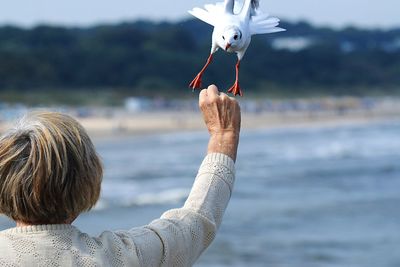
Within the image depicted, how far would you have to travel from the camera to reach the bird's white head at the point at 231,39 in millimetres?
2288

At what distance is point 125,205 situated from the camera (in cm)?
1850

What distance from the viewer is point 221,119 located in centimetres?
262

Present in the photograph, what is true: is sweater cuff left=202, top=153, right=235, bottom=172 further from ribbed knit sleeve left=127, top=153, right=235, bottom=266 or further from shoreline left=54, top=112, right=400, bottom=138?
shoreline left=54, top=112, right=400, bottom=138

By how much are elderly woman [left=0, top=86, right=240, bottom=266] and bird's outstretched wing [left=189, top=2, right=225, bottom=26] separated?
37 cm

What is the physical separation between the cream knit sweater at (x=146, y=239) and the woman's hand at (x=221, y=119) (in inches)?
1.0

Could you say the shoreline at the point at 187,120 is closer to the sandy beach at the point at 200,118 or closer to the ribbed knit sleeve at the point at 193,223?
the sandy beach at the point at 200,118

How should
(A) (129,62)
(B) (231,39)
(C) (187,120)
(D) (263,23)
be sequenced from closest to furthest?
(B) (231,39), (D) (263,23), (C) (187,120), (A) (129,62)

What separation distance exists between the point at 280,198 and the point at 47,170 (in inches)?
721

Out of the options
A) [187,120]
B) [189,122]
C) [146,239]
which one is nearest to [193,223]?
[146,239]

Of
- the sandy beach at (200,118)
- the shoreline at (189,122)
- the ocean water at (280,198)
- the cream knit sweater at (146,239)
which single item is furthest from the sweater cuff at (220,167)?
the shoreline at (189,122)

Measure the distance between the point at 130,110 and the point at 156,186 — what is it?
101 ft

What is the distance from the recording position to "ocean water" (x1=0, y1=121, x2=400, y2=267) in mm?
13739

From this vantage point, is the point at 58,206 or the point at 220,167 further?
the point at 220,167

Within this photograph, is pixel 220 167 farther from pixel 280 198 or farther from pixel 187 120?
pixel 187 120
